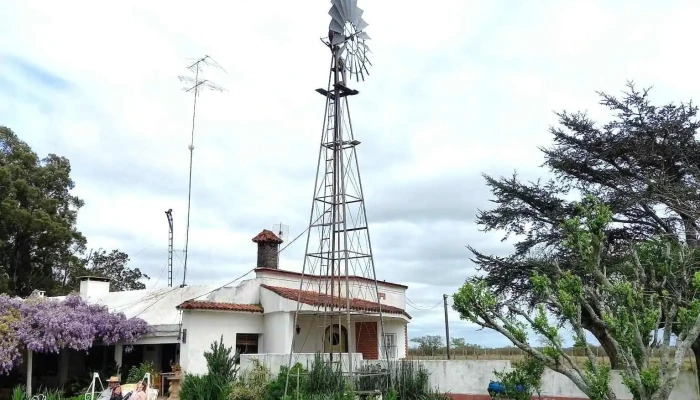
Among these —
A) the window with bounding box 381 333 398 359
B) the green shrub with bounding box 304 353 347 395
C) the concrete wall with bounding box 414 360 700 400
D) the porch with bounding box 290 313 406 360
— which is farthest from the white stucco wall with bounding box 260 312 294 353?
the concrete wall with bounding box 414 360 700 400

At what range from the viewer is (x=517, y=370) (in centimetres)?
1573

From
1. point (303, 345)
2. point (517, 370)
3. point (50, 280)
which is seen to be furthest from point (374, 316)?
point (50, 280)

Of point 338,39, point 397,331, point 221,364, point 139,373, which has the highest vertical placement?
point 338,39

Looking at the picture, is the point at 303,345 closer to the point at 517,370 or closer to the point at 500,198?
the point at 500,198

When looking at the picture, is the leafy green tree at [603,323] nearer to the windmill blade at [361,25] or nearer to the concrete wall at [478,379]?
the concrete wall at [478,379]

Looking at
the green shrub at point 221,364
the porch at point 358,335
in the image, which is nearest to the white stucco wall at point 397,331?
the porch at point 358,335

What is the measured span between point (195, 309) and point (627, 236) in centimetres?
1481

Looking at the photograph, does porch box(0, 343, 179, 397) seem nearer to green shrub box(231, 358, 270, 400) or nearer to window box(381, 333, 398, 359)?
green shrub box(231, 358, 270, 400)

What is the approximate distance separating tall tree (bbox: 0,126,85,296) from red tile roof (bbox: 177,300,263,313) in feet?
58.5

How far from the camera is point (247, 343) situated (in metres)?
24.0

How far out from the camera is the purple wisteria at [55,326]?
2198 centimetres

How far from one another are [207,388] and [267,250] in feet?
26.9

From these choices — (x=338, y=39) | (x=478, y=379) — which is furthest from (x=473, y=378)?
(x=338, y=39)

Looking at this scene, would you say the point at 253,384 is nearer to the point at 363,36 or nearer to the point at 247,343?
the point at 247,343
